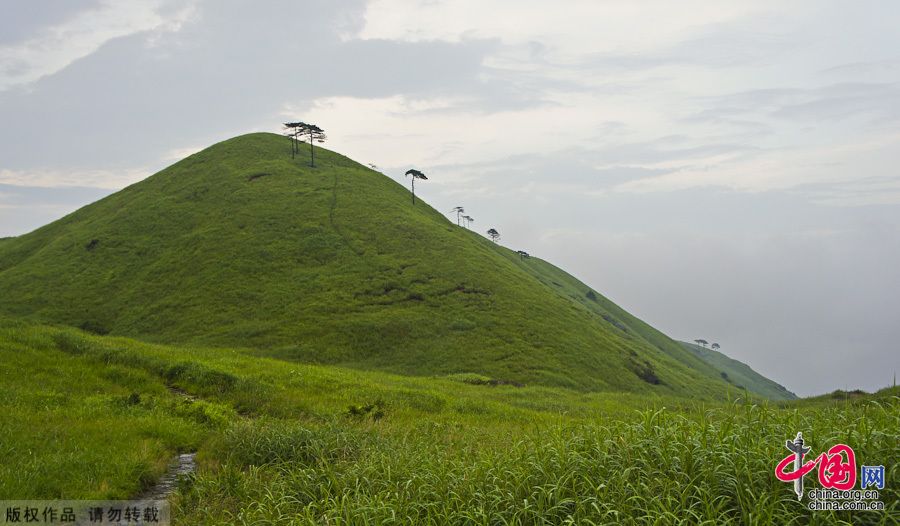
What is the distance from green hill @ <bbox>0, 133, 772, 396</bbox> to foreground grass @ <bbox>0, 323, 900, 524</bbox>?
34658 millimetres

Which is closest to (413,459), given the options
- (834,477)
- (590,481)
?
(590,481)

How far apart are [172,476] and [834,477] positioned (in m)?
12.0

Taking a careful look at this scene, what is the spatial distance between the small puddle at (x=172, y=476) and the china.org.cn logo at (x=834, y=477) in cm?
1070

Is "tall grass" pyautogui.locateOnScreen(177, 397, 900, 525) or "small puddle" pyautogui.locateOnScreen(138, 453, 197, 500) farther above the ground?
"tall grass" pyautogui.locateOnScreen(177, 397, 900, 525)

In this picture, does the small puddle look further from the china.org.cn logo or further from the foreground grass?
the china.org.cn logo

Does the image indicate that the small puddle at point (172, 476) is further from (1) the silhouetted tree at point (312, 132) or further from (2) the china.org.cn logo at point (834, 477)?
(1) the silhouetted tree at point (312, 132)

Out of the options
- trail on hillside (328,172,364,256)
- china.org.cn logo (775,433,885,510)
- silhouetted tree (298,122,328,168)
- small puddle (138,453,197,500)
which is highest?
silhouetted tree (298,122,328,168)

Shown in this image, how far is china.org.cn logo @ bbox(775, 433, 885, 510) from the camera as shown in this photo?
6.55 metres

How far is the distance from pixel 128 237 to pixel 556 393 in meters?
72.4

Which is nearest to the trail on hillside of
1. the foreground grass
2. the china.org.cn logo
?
the foreground grass

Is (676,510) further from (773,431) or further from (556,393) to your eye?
(556,393)

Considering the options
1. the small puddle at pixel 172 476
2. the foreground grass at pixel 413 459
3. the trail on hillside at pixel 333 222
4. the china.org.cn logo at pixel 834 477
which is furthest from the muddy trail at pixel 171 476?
the trail on hillside at pixel 333 222

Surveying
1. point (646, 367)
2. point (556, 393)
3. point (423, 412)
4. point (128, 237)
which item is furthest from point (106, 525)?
point (128, 237)

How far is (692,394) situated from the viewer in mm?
65000
